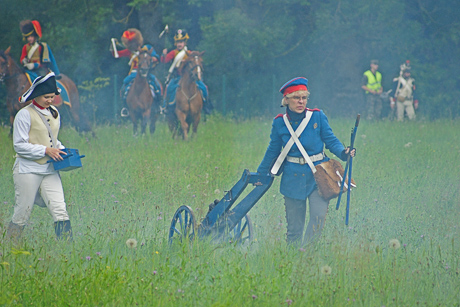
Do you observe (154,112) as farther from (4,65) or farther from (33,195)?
(33,195)

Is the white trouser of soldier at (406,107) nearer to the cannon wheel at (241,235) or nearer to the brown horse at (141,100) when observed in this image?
the brown horse at (141,100)

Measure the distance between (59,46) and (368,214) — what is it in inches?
750

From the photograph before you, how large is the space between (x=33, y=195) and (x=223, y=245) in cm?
167

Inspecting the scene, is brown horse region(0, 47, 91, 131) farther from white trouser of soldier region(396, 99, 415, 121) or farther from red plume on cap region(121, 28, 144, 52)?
white trouser of soldier region(396, 99, 415, 121)

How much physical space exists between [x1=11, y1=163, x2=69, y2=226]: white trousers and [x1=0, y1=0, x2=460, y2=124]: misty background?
692 inches

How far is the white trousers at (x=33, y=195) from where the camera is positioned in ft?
17.9

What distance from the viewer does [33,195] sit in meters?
5.48

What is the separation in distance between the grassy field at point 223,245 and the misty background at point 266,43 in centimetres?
1265

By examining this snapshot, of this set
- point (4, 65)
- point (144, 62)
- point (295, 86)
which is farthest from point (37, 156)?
point (144, 62)

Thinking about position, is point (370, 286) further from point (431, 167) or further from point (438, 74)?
point (438, 74)

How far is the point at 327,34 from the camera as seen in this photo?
83.9 feet

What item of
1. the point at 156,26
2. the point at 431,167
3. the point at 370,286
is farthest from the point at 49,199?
the point at 156,26

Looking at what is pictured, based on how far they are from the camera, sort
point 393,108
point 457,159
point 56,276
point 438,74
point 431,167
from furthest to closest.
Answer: point 438,74 < point 393,108 < point 457,159 < point 431,167 < point 56,276

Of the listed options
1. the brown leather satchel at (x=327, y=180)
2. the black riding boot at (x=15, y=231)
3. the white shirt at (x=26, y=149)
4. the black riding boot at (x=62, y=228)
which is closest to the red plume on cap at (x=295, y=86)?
the brown leather satchel at (x=327, y=180)
